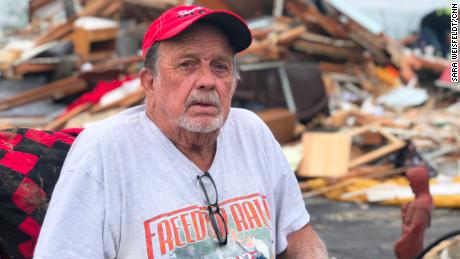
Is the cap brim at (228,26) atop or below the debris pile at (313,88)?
atop

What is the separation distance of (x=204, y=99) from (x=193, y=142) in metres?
0.16

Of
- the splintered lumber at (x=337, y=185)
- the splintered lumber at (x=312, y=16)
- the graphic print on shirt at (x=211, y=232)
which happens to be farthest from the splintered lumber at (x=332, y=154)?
the graphic print on shirt at (x=211, y=232)

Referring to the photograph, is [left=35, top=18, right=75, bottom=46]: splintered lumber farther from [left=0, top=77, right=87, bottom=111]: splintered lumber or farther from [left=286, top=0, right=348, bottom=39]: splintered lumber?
[left=286, top=0, right=348, bottom=39]: splintered lumber

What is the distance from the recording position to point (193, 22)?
1.97 metres

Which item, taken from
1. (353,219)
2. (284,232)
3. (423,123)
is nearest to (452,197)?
(353,219)

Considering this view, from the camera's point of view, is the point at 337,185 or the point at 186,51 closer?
the point at 186,51

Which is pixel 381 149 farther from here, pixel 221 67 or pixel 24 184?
pixel 24 184

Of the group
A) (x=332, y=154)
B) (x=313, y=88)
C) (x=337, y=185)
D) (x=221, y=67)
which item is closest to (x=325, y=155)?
(x=332, y=154)

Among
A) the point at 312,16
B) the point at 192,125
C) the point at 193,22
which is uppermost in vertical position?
the point at 193,22

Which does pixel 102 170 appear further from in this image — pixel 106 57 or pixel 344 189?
pixel 106 57

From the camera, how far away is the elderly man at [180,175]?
1834mm

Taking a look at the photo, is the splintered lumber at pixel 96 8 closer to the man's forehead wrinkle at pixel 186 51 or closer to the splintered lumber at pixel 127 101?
the splintered lumber at pixel 127 101

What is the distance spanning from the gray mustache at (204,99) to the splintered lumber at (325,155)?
4.40 metres

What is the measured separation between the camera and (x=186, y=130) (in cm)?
206
